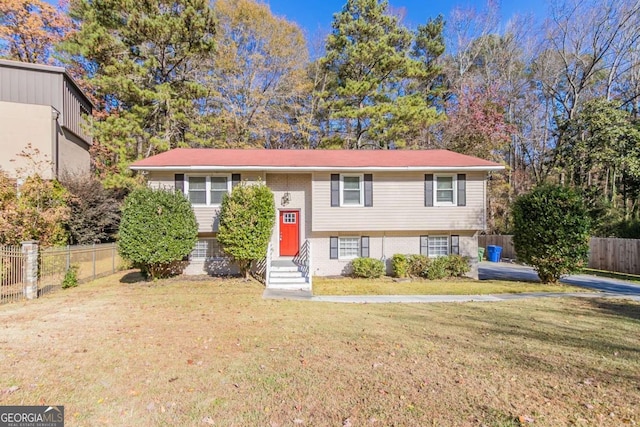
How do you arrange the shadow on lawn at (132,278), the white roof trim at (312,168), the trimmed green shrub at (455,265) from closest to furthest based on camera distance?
the shadow on lawn at (132,278)
the white roof trim at (312,168)
the trimmed green shrub at (455,265)

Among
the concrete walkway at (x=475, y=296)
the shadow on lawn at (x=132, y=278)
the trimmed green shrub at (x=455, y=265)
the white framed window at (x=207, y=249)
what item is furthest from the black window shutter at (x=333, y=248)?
the shadow on lawn at (x=132, y=278)

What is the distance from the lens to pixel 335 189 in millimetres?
12938

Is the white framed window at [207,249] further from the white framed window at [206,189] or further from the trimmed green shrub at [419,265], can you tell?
the trimmed green shrub at [419,265]

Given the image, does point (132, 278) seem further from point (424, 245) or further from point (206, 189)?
point (424, 245)

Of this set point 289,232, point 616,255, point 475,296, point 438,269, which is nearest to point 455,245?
point 438,269

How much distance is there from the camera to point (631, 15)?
63.2 feet

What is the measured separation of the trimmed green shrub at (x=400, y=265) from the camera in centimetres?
1277

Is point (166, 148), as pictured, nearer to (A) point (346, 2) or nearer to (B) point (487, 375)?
(A) point (346, 2)

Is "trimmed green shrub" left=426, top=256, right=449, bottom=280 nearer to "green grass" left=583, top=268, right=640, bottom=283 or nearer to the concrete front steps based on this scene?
the concrete front steps

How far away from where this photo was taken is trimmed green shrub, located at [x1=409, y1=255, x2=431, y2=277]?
42.3 ft

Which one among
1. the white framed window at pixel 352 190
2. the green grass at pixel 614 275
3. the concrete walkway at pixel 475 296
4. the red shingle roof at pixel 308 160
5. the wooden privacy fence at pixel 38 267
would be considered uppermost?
the red shingle roof at pixel 308 160

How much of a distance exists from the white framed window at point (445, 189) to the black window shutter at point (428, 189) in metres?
0.17

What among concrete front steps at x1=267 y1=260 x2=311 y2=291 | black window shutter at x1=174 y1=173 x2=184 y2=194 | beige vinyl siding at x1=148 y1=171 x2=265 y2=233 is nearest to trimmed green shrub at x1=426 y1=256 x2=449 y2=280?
concrete front steps at x1=267 y1=260 x2=311 y2=291

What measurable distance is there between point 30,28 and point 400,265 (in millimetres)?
27454
